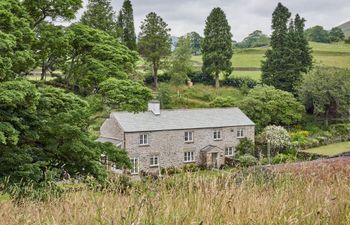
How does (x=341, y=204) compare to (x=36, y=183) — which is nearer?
(x=341, y=204)

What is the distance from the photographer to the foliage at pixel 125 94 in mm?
20484

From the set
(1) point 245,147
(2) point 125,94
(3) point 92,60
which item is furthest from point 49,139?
(1) point 245,147

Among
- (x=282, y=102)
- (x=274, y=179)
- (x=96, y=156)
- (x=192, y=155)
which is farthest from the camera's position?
(x=282, y=102)

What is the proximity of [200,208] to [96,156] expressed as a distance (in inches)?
580

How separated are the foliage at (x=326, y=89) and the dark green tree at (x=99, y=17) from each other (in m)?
23.4

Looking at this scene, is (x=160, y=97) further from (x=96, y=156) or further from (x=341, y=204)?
(x=341, y=204)

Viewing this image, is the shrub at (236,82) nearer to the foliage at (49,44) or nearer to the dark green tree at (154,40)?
the dark green tree at (154,40)

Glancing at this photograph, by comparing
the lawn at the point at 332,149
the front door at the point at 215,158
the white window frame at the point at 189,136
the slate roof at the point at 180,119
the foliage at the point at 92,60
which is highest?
the foliage at the point at 92,60

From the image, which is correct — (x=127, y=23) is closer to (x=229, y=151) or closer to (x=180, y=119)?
(x=180, y=119)

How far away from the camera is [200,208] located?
4707 mm

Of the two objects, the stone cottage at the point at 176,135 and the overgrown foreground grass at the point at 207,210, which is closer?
the overgrown foreground grass at the point at 207,210

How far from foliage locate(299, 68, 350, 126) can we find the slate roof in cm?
1266

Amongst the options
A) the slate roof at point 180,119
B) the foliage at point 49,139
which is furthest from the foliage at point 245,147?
the foliage at point 49,139

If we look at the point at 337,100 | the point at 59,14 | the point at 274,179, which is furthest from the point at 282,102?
the point at 274,179
